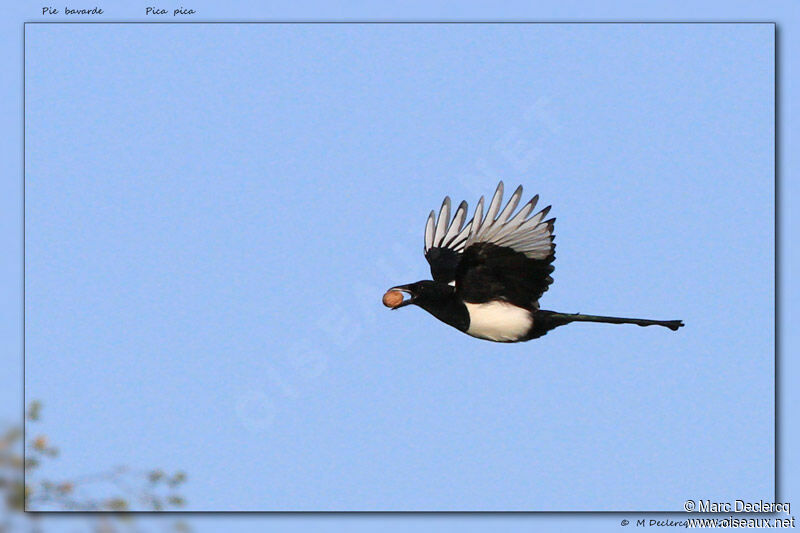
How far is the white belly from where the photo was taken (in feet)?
14.9

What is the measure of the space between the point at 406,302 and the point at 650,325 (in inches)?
43.9

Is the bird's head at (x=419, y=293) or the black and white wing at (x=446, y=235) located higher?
the black and white wing at (x=446, y=235)

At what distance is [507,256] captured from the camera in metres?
4.40

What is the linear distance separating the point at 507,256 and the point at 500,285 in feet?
0.56

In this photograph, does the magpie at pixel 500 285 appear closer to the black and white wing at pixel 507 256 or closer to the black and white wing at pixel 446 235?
the black and white wing at pixel 507 256

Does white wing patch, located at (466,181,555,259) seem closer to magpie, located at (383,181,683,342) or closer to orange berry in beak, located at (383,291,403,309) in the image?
magpie, located at (383,181,683,342)

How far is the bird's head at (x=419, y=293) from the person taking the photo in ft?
15.0

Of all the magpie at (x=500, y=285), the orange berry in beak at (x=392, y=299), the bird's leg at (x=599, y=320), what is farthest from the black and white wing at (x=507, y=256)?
the orange berry in beak at (x=392, y=299)

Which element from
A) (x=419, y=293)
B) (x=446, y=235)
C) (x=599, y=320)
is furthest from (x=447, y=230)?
(x=599, y=320)

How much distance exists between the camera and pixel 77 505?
2207 millimetres

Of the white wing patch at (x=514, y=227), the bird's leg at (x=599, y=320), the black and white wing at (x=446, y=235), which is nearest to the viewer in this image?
the white wing patch at (x=514, y=227)

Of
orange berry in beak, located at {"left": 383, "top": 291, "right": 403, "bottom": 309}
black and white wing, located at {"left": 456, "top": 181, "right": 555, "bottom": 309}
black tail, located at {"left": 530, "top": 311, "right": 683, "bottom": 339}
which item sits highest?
black and white wing, located at {"left": 456, "top": 181, "right": 555, "bottom": 309}

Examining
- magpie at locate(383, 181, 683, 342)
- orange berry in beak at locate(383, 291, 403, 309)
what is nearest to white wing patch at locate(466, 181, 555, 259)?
magpie at locate(383, 181, 683, 342)

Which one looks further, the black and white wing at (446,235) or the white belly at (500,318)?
the black and white wing at (446,235)
